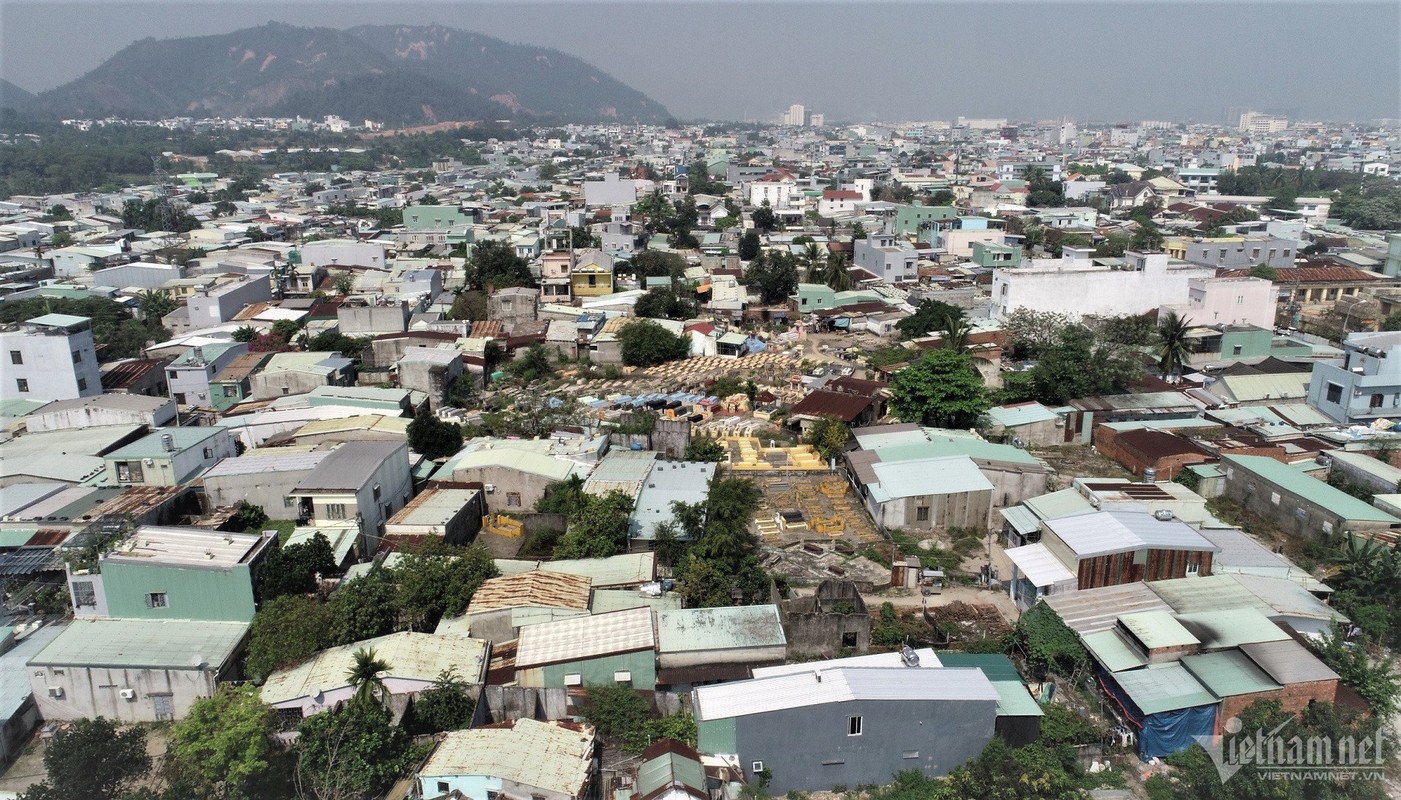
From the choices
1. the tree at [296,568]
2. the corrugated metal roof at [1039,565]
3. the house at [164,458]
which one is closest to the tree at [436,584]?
the tree at [296,568]

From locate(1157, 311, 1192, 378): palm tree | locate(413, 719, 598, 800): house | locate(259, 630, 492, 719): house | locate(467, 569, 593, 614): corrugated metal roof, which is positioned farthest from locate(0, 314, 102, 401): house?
locate(1157, 311, 1192, 378): palm tree

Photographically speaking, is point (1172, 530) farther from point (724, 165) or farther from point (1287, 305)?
point (724, 165)

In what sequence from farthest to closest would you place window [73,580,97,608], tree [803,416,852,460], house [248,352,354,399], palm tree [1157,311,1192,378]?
palm tree [1157,311,1192,378] → house [248,352,354,399] → tree [803,416,852,460] → window [73,580,97,608]

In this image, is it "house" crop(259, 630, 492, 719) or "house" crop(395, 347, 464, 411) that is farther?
"house" crop(395, 347, 464, 411)

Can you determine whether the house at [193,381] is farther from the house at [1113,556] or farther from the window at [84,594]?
the house at [1113,556]

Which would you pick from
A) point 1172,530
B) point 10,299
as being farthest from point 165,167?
point 1172,530

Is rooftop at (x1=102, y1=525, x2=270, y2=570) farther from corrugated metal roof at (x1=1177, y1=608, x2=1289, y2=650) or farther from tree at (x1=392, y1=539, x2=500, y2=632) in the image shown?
corrugated metal roof at (x1=1177, y1=608, x2=1289, y2=650)
